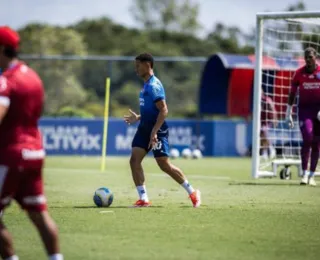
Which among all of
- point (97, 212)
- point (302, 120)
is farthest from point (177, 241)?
point (302, 120)

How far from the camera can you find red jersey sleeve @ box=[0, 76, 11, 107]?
7527 millimetres

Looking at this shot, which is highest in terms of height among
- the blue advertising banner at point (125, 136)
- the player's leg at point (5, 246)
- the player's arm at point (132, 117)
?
the player's arm at point (132, 117)

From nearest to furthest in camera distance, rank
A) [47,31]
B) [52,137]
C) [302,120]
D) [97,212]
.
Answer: [97,212], [302,120], [52,137], [47,31]

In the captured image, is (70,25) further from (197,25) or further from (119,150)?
(119,150)

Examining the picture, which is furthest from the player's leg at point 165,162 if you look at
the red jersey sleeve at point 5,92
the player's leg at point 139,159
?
the red jersey sleeve at point 5,92

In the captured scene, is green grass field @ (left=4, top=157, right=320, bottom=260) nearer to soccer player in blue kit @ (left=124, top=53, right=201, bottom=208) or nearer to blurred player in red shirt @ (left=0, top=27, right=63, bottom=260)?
soccer player in blue kit @ (left=124, top=53, right=201, bottom=208)

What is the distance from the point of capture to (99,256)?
901 centimetres

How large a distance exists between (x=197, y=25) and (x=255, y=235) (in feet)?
253

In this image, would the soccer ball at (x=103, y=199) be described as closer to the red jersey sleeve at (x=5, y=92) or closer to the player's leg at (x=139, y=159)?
the player's leg at (x=139, y=159)

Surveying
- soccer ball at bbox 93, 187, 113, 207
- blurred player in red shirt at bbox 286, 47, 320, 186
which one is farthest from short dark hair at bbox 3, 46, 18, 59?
blurred player in red shirt at bbox 286, 47, 320, 186

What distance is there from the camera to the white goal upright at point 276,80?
20.1 m

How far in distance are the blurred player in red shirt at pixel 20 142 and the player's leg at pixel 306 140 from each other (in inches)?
416

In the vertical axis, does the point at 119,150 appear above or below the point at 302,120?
below

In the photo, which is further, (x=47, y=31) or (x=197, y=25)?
(x=197, y=25)
